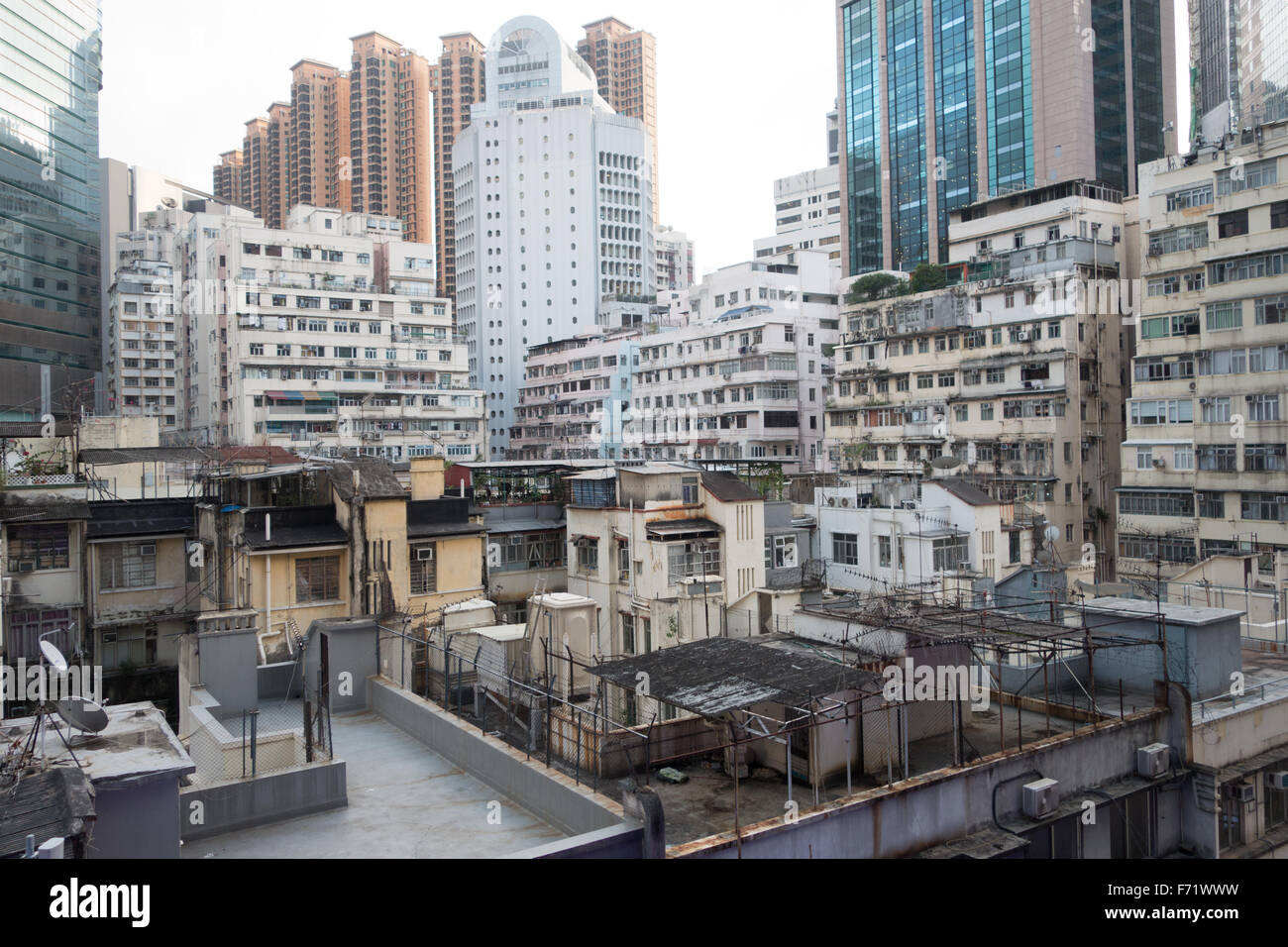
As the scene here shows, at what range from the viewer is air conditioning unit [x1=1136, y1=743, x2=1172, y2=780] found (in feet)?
56.7

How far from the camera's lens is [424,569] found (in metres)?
30.9

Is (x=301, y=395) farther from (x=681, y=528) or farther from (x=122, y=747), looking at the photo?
(x=122, y=747)

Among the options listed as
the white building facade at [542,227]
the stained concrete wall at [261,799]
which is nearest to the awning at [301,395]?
the white building facade at [542,227]

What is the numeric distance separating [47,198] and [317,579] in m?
69.8

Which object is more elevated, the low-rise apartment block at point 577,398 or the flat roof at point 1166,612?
the low-rise apartment block at point 577,398

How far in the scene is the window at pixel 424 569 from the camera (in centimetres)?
3073

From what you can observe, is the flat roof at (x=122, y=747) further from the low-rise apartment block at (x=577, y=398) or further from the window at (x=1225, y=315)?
the low-rise apartment block at (x=577, y=398)

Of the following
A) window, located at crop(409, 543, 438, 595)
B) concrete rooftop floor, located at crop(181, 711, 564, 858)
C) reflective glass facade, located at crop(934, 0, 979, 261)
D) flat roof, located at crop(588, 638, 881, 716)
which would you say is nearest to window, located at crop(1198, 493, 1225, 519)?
window, located at crop(409, 543, 438, 595)

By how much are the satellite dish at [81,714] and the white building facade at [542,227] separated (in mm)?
99106

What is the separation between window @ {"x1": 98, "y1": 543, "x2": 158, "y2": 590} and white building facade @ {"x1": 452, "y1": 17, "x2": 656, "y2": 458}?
7949 centimetres

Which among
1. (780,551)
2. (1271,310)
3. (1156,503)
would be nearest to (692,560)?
(780,551)

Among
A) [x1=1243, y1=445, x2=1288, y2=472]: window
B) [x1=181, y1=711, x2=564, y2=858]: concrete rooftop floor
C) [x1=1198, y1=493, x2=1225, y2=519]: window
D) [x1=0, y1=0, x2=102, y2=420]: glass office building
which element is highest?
[x1=0, y1=0, x2=102, y2=420]: glass office building

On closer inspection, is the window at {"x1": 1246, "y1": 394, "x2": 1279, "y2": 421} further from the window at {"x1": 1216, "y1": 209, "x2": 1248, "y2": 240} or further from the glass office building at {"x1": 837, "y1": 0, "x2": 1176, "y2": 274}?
the glass office building at {"x1": 837, "y1": 0, "x2": 1176, "y2": 274}
